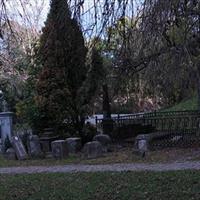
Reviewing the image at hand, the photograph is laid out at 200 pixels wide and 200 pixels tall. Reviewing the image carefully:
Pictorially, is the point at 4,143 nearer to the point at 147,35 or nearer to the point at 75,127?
the point at 75,127

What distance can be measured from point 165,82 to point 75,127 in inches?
130

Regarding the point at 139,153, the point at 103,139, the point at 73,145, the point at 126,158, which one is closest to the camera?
the point at 126,158

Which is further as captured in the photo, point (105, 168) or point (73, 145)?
point (73, 145)

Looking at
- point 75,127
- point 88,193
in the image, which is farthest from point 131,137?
point 88,193

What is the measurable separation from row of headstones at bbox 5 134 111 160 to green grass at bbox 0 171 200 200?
132 inches

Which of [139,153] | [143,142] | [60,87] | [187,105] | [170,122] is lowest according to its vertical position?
[139,153]

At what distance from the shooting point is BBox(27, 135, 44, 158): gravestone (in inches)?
669

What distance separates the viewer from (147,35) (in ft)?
23.9

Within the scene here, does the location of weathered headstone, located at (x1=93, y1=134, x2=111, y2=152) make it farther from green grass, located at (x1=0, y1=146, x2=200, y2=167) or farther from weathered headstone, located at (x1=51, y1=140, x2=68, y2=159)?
weathered headstone, located at (x1=51, y1=140, x2=68, y2=159)

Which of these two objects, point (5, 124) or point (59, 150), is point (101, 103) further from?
point (59, 150)

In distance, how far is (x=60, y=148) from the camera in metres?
16.4

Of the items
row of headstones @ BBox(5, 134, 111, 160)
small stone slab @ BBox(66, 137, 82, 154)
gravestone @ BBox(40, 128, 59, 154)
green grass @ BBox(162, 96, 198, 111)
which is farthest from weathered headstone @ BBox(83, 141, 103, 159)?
green grass @ BBox(162, 96, 198, 111)

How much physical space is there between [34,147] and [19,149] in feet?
1.45

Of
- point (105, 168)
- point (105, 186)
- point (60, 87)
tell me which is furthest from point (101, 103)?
point (105, 186)
